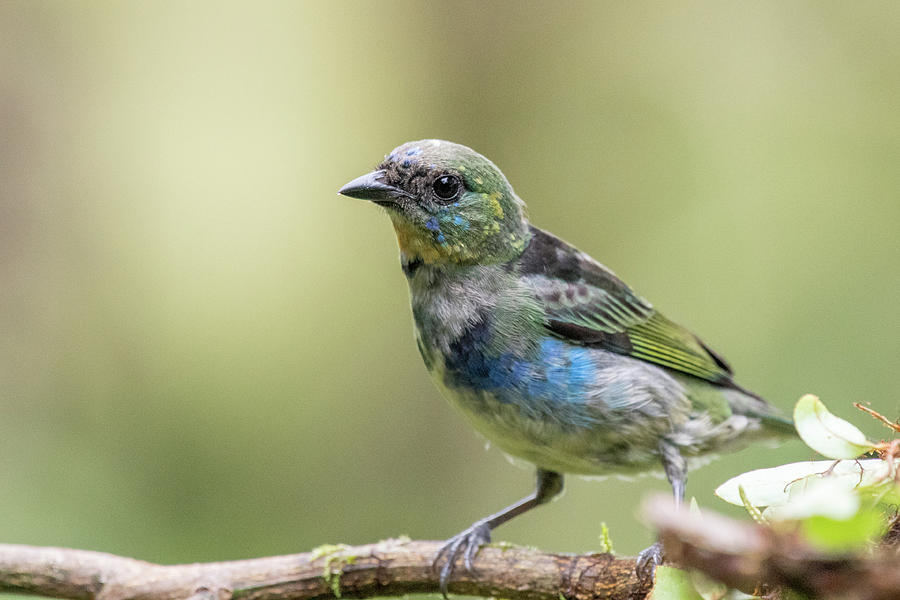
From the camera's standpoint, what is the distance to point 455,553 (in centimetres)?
367

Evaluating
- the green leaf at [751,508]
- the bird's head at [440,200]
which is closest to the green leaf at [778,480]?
the green leaf at [751,508]

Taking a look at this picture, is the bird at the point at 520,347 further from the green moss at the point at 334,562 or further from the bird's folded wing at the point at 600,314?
the green moss at the point at 334,562

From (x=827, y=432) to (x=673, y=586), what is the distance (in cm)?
46

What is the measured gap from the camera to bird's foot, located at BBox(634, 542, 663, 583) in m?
3.03

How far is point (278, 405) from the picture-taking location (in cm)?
763

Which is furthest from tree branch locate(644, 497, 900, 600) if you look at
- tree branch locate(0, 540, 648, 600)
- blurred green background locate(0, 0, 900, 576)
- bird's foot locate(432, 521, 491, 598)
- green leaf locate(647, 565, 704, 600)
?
blurred green background locate(0, 0, 900, 576)

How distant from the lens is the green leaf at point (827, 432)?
198 cm

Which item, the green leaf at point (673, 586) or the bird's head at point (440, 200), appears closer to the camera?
the green leaf at point (673, 586)

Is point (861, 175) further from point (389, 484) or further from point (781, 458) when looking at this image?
point (389, 484)

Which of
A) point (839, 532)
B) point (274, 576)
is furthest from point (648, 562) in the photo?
point (839, 532)

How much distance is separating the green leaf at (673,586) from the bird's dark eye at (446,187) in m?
2.22

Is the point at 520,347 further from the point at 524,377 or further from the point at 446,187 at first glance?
the point at 446,187

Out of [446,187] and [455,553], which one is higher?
[446,187]

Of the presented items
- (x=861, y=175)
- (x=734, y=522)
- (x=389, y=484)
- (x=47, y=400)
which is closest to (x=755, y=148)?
(x=861, y=175)
